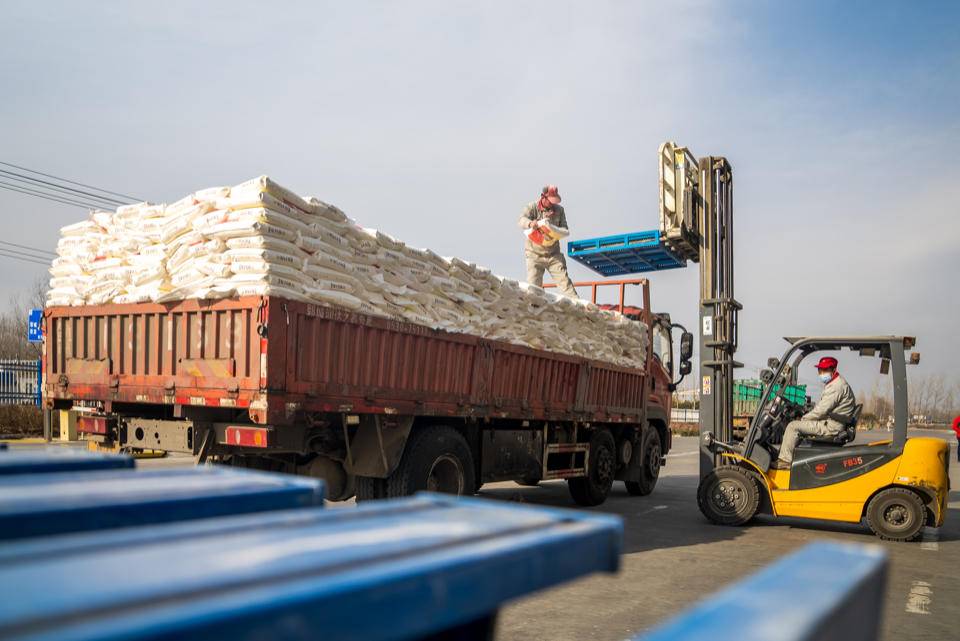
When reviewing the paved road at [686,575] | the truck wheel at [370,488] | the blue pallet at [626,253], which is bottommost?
the paved road at [686,575]

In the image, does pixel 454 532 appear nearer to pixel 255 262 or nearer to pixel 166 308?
pixel 255 262

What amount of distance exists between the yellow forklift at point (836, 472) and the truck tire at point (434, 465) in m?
3.25

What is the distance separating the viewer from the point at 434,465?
25.2ft

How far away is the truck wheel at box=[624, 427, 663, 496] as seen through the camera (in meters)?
12.6

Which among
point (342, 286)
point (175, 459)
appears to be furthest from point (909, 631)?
point (175, 459)

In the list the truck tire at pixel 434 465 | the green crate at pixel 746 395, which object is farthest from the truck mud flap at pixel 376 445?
the green crate at pixel 746 395

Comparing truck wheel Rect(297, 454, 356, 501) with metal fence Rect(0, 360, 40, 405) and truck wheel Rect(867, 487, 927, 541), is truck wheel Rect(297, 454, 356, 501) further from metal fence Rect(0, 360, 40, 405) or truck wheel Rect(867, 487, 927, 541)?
metal fence Rect(0, 360, 40, 405)

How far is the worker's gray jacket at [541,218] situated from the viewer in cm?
1145

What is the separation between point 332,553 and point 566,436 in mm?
9680

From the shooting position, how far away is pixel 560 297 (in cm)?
984

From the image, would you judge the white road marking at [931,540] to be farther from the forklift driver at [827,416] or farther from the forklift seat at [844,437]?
the forklift driver at [827,416]

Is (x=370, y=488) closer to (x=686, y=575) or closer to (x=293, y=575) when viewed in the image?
(x=686, y=575)

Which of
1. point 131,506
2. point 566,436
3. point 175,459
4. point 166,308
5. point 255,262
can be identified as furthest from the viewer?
point 175,459

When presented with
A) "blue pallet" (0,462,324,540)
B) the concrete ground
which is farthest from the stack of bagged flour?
"blue pallet" (0,462,324,540)
